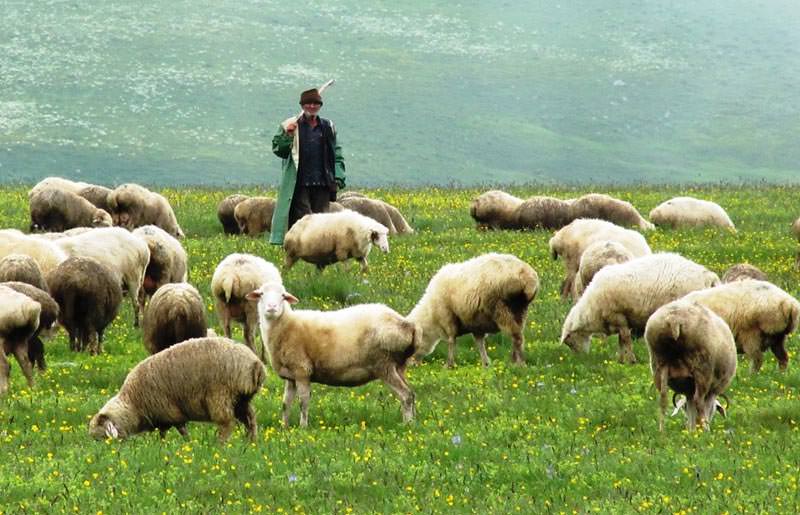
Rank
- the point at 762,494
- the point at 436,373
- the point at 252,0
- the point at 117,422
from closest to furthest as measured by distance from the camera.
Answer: the point at 762,494 → the point at 117,422 → the point at 436,373 → the point at 252,0

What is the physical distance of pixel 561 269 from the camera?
72.9 ft

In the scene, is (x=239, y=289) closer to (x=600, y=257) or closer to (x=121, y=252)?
(x=121, y=252)

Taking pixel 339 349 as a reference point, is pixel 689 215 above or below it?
below

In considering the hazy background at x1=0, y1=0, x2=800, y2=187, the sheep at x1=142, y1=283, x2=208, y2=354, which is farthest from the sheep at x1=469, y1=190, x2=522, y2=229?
the hazy background at x1=0, y1=0, x2=800, y2=187

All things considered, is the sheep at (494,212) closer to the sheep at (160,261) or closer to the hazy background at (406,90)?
the sheep at (160,261)

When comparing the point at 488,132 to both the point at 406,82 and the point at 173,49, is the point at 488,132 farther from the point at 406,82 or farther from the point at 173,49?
the point at 173,49

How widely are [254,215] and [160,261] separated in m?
9.12

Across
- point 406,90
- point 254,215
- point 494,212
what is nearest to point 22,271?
point 254,215

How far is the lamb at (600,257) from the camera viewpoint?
58.3 feet

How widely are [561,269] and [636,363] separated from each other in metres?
6.68

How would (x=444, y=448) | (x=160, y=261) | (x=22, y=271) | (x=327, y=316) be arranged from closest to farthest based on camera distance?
(x=444, y=448) → (x=327, y=316) → (x=22, y=271) → (x=160, y=261)

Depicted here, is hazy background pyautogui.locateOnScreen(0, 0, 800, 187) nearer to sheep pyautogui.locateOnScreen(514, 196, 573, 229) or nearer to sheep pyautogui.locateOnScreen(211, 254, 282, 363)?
sheep pyautogui.locateOnScreen(514, 196, 573, 229)

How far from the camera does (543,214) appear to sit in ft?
95.0

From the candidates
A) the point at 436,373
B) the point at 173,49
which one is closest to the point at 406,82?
the point at 173,49
